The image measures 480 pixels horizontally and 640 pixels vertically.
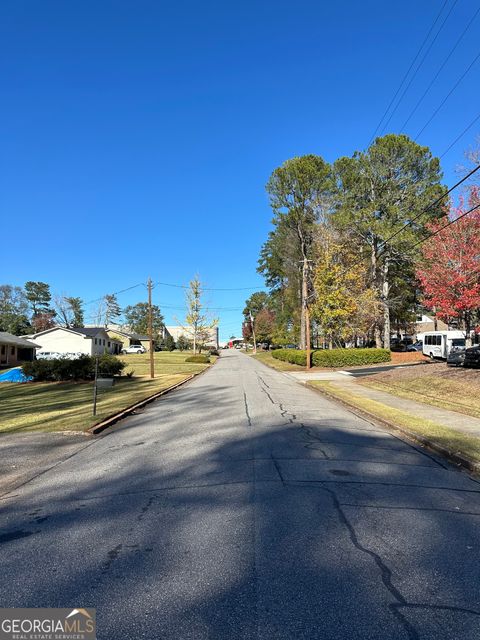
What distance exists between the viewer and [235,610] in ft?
10.3

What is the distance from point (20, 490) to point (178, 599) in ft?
13.8

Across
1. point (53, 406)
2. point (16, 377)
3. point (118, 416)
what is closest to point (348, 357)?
point (16, 377)

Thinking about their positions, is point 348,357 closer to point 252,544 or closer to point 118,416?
point 118,416

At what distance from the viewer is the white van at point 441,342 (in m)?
34.2

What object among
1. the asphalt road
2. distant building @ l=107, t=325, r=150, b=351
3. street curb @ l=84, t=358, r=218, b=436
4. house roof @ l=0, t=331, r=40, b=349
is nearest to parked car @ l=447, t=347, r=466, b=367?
street curb @ l=84, t=358, r=218, b=436

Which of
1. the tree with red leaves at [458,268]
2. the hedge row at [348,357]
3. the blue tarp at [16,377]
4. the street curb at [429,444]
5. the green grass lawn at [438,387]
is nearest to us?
the street curb at [429,444]

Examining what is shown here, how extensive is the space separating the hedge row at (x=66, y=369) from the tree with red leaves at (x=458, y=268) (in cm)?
1946

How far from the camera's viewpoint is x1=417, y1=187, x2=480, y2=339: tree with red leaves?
2380cm

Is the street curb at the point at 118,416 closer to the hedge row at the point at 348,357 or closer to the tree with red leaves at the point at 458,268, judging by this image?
the tree with red leaves at the point at 458,268

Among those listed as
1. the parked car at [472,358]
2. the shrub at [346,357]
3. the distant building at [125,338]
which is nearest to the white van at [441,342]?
the shrub at [346,357]

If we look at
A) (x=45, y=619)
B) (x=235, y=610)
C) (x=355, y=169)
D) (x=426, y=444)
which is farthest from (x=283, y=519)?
(x=355, y=169)

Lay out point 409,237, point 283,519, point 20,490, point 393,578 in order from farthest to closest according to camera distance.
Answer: point 409,237 → point 20,490 → point 283,519 → point 393,578

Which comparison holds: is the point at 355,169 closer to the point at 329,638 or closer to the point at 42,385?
the point at 42,385

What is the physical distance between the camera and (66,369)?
27516 millimetres
